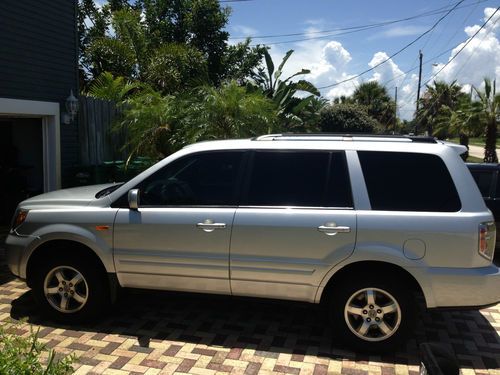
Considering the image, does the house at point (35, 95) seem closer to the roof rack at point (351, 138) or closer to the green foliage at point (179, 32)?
the roof rack at point (351, 138)

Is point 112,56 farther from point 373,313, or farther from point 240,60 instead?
point 373,313

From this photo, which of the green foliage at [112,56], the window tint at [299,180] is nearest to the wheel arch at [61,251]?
the window tint at [299,180]

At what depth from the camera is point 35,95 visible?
8.60 metres

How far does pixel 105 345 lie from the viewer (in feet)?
13.3

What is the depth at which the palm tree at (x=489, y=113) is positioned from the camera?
2267cm

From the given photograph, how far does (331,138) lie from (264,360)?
6.34 feet

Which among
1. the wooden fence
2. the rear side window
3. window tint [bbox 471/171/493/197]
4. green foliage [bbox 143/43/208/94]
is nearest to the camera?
the rear side window

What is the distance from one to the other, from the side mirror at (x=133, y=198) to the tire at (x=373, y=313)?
5.94ft

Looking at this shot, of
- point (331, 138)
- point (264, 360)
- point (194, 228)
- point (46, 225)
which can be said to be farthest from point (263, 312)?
point (46, 225)

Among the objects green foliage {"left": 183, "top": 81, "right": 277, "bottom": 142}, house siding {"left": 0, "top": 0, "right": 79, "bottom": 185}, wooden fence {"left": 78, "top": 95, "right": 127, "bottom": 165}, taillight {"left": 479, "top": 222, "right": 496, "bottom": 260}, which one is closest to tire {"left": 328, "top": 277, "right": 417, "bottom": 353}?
taillight {"left": 479, "top": 222, "right": 496, "bottom": 260}

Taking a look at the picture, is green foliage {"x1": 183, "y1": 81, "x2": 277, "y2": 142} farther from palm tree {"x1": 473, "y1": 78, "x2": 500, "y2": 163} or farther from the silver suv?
palm tree {"x1": 473, "y1": 78, "x2": 500, "y2": 163}

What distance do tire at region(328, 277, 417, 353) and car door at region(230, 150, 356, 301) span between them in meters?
0.26

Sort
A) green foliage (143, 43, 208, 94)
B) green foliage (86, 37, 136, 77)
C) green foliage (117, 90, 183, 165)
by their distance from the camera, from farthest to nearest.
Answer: green foliage (143, 43, 208, 94)
green foliage (86, 37, 136, 77)
green foliage (117, 90, 183, 165)

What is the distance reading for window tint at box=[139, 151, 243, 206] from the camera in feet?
13.8
